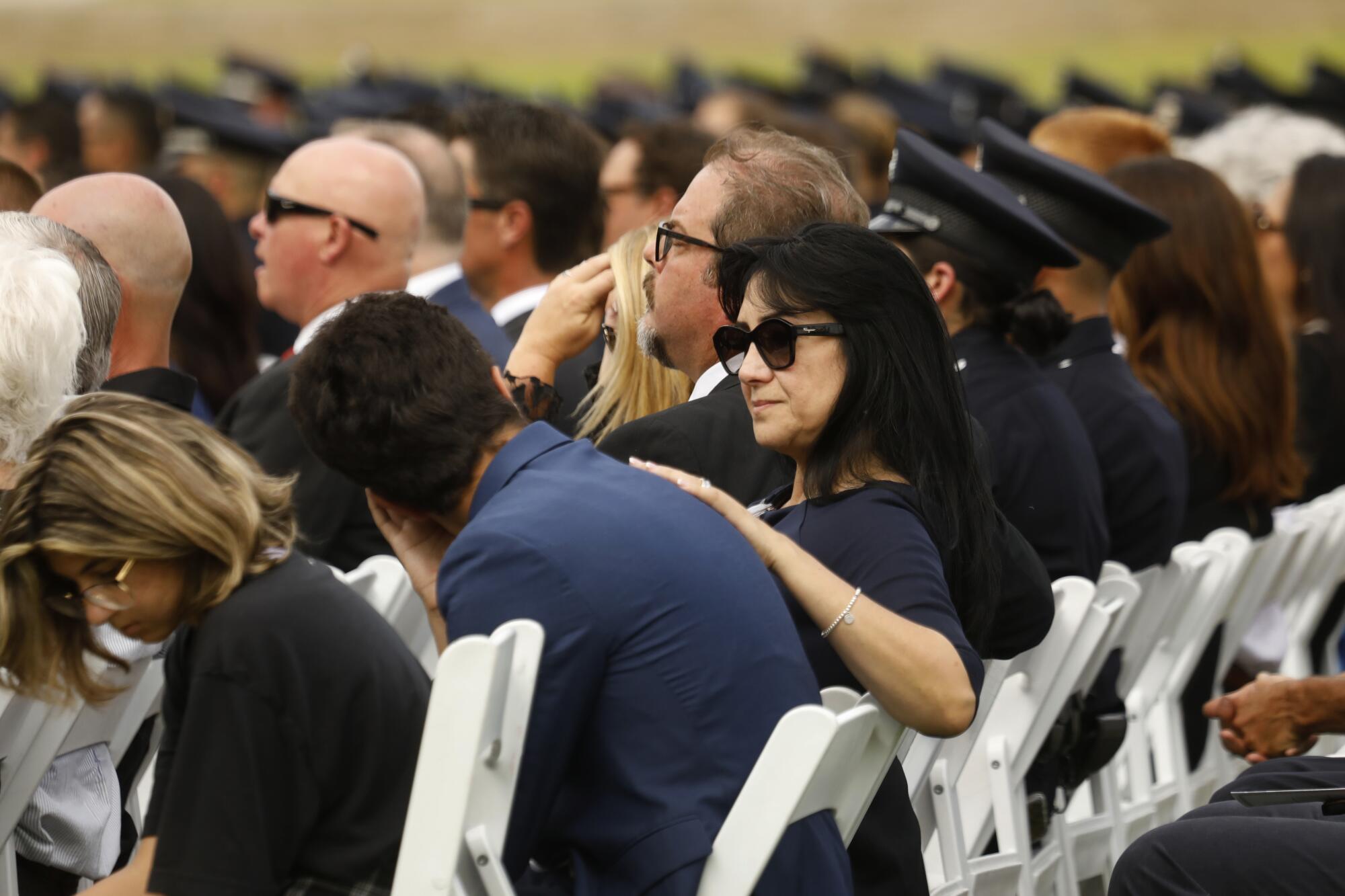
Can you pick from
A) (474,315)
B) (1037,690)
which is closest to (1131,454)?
(1037,690)

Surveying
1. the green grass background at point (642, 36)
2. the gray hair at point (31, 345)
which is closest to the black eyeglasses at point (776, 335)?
the gray hair at point (31, 345)

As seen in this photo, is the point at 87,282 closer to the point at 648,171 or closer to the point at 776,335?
the point at 776,335

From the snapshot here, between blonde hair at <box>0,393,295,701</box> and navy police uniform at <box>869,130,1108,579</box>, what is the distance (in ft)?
5.61

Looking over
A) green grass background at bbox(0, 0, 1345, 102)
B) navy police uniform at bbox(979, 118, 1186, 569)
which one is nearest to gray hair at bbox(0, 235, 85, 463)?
navy police uniform at bbox(979, 118, 1186, 569)

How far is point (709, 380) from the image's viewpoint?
3.37m

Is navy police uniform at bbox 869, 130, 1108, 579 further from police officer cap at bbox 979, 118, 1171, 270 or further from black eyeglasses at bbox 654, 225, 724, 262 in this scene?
black eyeglasses at bbox 654, 225, 724, 262

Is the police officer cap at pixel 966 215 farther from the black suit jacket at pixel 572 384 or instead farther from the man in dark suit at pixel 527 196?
the man in dark suit at pixel 527 196

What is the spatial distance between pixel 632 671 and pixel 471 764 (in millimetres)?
307

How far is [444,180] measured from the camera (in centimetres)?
555

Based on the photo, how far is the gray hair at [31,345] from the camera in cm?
304

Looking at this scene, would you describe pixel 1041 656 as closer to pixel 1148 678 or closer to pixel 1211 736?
pixel 1148 678

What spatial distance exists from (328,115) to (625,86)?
15.3ft

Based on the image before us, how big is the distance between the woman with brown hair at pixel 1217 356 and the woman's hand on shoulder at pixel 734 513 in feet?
8.34

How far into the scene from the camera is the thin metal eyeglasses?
2459 mm
